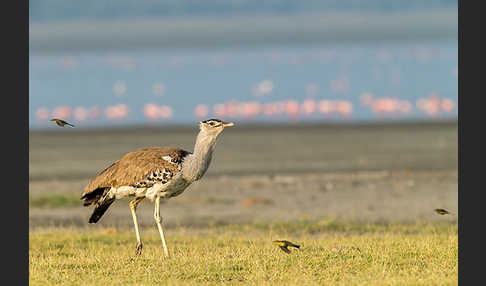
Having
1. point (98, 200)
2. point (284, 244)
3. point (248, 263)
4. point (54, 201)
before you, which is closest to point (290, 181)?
point (54, 201)

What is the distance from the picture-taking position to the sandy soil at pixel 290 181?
25.8 meters

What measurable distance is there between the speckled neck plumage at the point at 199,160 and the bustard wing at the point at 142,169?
13cm

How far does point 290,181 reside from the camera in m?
33.5

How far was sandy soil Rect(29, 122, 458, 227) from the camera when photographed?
2578 centimetres

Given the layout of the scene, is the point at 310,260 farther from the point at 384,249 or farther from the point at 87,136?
the point at 87,136

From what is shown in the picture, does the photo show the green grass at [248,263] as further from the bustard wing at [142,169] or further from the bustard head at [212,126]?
the bustard head at [212,126]

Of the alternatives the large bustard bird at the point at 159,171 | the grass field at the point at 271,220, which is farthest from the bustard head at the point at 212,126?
the grass field at the point at 271,220

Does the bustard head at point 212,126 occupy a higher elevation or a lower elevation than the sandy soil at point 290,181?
higher

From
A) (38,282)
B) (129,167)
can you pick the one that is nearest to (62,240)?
(129,167)

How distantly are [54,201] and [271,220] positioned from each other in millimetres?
6880

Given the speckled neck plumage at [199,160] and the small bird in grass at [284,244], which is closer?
the small bird in grass at [284,244]

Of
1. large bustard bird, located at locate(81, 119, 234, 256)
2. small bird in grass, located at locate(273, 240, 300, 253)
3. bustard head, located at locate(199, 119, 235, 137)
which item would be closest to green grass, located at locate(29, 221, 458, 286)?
small bird in grass, located at locate(273, 240, 300, 253)

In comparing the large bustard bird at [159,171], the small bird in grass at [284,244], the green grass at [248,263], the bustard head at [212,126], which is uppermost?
the bustard head at [212,126]

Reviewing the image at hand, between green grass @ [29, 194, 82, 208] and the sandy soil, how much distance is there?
2.01 feet
